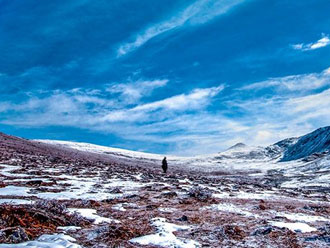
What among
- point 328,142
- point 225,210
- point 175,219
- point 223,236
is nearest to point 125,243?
point 223,236

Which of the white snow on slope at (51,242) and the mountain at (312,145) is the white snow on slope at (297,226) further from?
the mountain at (312,145)

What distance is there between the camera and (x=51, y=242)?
7.30 meters

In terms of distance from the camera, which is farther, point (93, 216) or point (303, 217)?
point (303, 217)

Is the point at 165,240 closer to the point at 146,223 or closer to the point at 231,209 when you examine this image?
the point at 146,223

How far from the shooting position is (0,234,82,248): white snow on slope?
6.87 m

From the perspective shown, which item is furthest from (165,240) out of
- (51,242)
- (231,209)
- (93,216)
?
(231,209)

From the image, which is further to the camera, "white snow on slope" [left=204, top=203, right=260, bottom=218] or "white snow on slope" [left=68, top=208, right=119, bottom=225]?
"white snow on slope" [left=204, top=203, right=260, bottom=218]

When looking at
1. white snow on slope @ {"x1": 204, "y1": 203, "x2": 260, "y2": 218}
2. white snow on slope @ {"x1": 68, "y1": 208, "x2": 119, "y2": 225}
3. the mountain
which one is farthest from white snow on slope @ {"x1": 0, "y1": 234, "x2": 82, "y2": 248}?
the mountain

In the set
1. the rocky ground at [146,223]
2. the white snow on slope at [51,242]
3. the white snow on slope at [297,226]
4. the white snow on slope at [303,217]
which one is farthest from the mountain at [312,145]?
the white snow on slope at [51,242]

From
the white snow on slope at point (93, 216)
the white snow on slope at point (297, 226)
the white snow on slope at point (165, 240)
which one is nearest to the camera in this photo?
the white snow on slope at point (165, 240)

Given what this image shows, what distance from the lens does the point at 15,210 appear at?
8.86 m

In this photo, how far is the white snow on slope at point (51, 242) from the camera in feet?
22.5

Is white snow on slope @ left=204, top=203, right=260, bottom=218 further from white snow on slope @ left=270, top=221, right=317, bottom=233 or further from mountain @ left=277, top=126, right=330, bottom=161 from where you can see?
mountain @ left=277, top=126, right=330, bottom=161

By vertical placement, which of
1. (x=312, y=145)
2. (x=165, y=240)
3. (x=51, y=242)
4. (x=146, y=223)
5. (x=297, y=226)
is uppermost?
(x=312, y=145)
